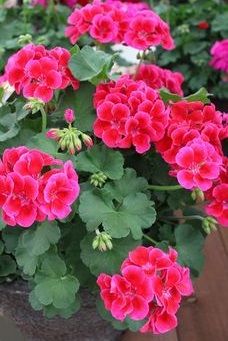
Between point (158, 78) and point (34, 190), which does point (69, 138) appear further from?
point (158, 78)

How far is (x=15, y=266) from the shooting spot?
2.65 ft

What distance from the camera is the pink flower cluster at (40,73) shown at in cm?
76

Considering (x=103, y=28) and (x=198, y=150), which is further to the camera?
(x=103, y=28)

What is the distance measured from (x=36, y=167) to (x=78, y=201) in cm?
9

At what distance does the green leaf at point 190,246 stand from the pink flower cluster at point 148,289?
5.1 inches

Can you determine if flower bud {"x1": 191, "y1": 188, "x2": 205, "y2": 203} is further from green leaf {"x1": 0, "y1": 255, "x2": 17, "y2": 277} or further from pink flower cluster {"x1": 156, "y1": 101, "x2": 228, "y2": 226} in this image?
green leaf {"x1": 0, "y1": 255, "x2": 17, "y2": 277}

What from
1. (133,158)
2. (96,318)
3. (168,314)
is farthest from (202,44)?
(168,314)

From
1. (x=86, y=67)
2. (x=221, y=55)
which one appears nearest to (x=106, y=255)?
(x=86, y=67)

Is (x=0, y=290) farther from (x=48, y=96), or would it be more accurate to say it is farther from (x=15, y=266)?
(x=48, y=96)

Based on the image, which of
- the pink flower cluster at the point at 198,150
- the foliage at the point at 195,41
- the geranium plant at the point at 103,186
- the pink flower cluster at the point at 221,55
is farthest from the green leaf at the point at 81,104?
the foliage at the point at 195,41

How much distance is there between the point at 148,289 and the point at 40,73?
1.03 ft

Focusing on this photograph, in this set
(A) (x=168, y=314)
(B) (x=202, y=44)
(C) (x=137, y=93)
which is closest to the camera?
(A) (x=168, y=314)

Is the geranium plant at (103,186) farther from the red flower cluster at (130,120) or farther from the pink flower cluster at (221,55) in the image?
the pink flower cluster at (221,55)

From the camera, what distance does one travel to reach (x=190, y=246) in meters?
0.81
